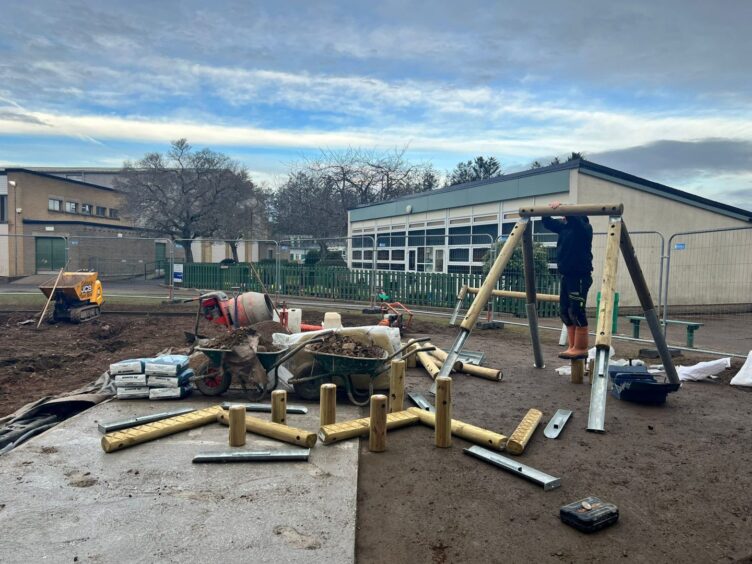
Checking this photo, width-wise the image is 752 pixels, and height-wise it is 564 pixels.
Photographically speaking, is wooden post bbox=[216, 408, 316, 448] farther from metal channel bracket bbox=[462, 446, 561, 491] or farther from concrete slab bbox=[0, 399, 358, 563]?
metal channel bracket bbox=[462, 446, 561, 491]

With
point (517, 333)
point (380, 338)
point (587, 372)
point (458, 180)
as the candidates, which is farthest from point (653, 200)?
point (458, 180)

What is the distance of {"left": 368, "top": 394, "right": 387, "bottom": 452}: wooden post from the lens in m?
4.28

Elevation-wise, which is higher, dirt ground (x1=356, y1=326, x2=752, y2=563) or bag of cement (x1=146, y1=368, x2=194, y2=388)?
bag of cement (x1=146, y1=368, x2=194, y2=388)

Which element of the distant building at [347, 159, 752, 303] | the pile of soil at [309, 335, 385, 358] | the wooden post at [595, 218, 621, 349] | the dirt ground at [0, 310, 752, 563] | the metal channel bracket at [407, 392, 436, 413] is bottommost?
the dirt ground at [0, 310, 752, 563]

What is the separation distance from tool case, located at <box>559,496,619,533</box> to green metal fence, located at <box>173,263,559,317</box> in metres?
11.0

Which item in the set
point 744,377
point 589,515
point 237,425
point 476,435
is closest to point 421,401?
point 476,435

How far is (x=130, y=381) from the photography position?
583cm

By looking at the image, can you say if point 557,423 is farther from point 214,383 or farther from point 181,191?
point 181,191

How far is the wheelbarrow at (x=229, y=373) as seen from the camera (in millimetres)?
5809

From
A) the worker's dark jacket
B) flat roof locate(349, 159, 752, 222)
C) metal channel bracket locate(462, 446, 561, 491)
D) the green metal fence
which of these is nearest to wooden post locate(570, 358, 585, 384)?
the worker's dark jacket

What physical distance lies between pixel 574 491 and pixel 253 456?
7.72 feet

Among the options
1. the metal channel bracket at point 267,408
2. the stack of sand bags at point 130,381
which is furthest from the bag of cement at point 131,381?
the metal channel bracket at point 267,408

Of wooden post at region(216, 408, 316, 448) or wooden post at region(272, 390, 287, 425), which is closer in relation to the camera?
wooden post at region(216, 408, 316, 448)

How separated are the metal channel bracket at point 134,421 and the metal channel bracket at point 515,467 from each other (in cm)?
285
